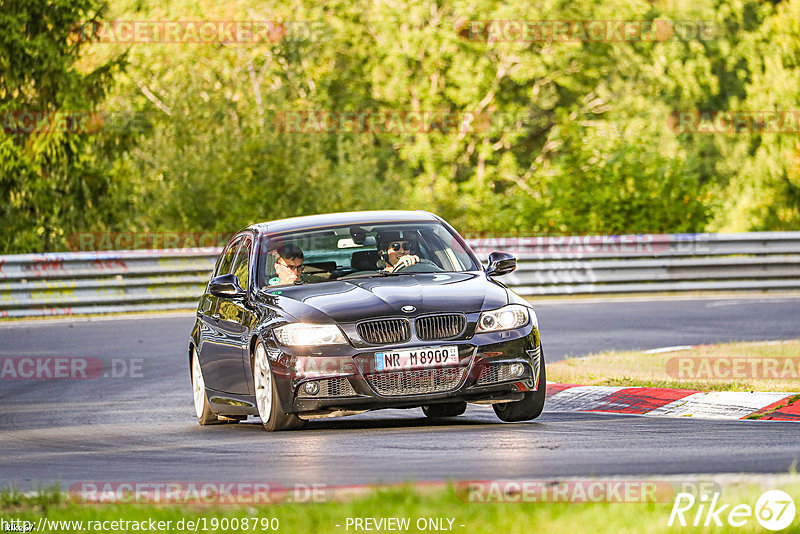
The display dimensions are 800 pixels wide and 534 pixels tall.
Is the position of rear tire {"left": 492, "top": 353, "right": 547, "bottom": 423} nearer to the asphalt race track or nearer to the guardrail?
the asphalt race track

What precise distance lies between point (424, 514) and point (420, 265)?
549 centimetres

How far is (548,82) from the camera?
2064 inches

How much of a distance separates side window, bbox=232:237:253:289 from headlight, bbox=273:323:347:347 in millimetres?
1510

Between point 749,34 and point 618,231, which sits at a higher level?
point 749,34

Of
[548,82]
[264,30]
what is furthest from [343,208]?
[548,82]

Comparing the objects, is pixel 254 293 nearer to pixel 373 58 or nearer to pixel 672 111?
pixel 373 58

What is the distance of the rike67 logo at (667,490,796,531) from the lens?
19.0ft

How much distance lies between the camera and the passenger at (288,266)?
37.4ft

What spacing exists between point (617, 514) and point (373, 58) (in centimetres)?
4557

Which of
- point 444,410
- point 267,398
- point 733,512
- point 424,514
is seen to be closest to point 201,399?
point 267,398

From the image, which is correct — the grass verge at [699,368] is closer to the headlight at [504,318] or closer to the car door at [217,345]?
the headlight at [504,318]

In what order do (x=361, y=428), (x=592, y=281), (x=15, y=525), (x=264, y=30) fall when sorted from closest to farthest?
(x=15, y=525)
(x=361, y=428)
(x=592, y=281)
(x=264, y=30)

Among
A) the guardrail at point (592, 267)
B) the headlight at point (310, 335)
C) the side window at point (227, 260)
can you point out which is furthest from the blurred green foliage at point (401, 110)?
the headlight at point (310, 335)
